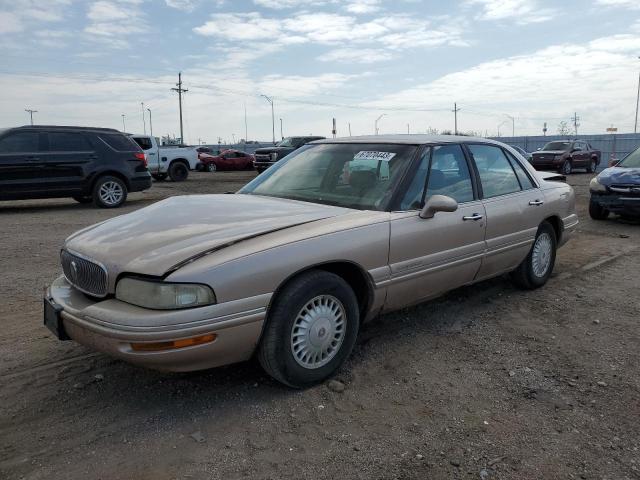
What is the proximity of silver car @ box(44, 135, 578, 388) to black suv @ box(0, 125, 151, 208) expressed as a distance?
7912mm

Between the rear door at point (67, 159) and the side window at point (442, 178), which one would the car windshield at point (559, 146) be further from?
the side window at point (442, 178)

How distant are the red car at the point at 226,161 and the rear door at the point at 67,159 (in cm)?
2204

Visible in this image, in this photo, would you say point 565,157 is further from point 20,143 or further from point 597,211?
point 20,143

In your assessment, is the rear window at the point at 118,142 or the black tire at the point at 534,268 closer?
the black tire at the point at 534,268

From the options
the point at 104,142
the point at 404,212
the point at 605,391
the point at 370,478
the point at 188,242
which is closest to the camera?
the point at 370,478

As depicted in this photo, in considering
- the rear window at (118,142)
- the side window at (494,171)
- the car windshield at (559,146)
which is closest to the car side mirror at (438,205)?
the side window at (494,171)

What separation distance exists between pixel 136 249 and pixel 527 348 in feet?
9.22

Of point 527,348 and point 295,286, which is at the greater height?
point 295,286

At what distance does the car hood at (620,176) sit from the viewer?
369 inches

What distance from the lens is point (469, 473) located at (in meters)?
2.57

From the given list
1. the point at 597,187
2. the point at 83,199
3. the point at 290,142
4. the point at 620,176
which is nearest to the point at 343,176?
the point at 620,176

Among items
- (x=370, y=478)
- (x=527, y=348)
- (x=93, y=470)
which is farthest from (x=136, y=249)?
(x=527, y=348)

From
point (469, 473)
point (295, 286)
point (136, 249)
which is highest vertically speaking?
point (136, 249)

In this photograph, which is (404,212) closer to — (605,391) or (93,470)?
(605,391)
